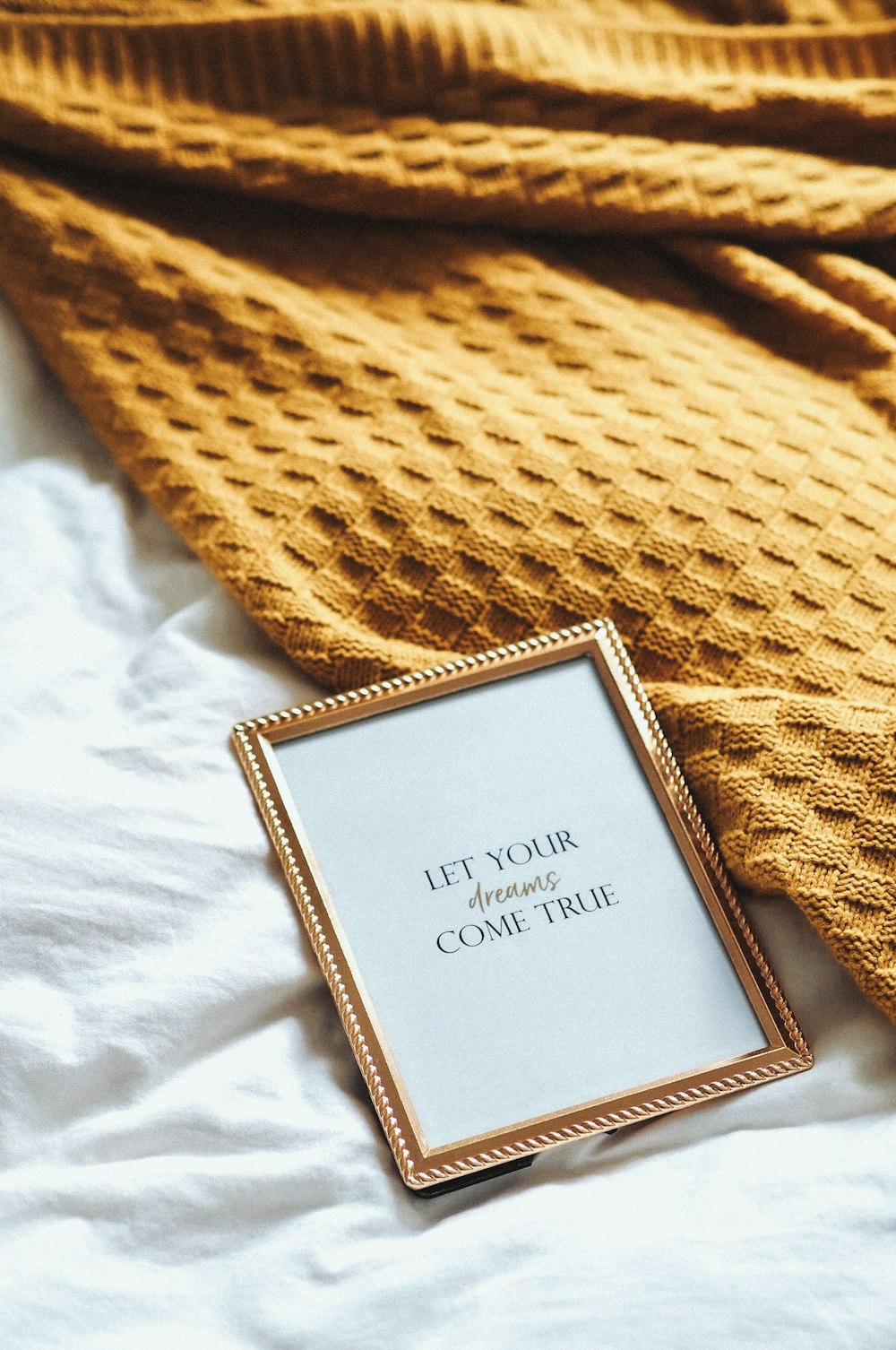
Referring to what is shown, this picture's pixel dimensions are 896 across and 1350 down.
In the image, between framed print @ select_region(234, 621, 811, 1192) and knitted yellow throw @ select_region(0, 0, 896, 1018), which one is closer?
framed print @ select_region(234, 621, 811, 1192)

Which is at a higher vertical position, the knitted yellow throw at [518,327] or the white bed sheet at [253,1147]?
the knitted yellow throw at [518,327]

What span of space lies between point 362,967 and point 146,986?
12 centimetres

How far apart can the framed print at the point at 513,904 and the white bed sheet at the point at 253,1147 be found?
0.08ft

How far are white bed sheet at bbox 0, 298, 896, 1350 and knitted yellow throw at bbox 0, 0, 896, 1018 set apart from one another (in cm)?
11

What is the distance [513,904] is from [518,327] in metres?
0.46

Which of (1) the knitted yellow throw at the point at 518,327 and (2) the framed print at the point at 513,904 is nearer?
(2) the framed print at the point at 513,904

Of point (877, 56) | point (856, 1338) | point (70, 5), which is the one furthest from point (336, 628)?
point (877, 56)

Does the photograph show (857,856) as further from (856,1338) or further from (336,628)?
(336,628)

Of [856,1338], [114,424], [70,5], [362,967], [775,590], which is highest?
A: [70,5]

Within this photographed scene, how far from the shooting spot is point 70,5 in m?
0.92

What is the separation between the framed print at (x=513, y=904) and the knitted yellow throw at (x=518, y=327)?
0.04 meters

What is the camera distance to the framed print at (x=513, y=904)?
640 millimetres

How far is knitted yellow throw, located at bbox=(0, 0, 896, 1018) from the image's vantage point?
2.44 feet

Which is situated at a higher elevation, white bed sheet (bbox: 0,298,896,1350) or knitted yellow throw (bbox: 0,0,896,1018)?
knitted yellow throw (bbox: 0,0,896,1018)
